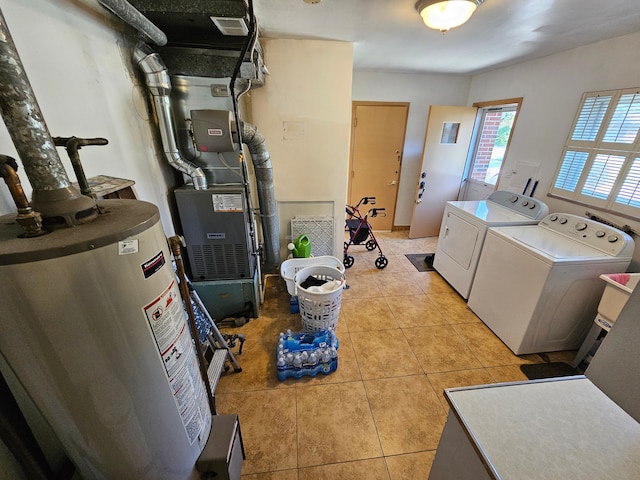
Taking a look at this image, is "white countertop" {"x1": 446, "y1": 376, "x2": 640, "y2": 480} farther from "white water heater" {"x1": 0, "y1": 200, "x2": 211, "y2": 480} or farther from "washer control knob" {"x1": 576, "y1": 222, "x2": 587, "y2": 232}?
"washer control knob" {"x1": 576, "y1": 222, "x2": 587, "y2": 232}

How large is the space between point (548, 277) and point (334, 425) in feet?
5.74

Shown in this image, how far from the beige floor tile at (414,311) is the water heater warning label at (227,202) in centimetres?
176

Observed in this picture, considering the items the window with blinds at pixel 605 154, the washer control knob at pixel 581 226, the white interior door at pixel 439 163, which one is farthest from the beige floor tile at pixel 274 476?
the white interior door at pixel 439 163

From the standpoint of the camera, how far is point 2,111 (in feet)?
2.01

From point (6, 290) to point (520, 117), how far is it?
4138 millimetres

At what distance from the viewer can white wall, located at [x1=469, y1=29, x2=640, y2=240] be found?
2051 millimetres

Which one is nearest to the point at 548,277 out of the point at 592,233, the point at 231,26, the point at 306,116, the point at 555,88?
the point at 592,233

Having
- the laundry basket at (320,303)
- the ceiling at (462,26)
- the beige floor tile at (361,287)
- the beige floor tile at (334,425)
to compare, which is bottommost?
the beige floor tile at (334,425)

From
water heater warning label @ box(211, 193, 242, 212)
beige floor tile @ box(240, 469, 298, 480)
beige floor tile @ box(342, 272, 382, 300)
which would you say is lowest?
beige floor tile @ box(240, 469, 298, 480)

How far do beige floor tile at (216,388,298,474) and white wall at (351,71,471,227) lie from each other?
3.65 m

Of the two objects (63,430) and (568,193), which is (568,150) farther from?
(63,430)

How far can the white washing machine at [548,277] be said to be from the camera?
1.80 m

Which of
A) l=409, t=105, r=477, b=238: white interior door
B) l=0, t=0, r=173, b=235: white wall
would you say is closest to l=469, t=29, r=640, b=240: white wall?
l=409, t=105, r=477, b=238: white interior door

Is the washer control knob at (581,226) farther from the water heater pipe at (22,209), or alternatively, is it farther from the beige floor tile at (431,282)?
the water heater pipe at (22,209)
